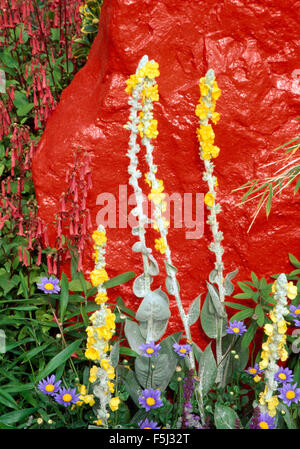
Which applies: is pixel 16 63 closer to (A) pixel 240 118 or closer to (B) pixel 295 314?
(A) pixel 240 118

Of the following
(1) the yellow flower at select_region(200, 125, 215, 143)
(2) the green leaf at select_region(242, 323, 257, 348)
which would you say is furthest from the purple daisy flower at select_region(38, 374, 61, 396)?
(1) the yellow flower at select_region(200, 125, 215, 143)

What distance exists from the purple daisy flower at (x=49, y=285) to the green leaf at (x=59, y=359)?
0.26 m

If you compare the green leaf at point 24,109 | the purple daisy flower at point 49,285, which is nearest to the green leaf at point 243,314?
the purple daisy flower at point 49,285

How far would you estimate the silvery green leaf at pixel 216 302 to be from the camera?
2599mm

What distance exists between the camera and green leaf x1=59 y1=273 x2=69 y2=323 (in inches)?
102

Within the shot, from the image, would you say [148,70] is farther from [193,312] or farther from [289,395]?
[289,395]

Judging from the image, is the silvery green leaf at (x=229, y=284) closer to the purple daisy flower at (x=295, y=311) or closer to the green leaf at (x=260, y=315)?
the green leaf at (x=260, y=315)

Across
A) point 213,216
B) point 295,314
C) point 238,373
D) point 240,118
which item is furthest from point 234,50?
point 238,373

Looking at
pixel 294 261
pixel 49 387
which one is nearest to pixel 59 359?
pixel 49 387

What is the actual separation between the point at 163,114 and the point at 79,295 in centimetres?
98

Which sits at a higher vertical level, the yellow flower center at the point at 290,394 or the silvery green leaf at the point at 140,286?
the silvery green leaf at the point at 140,286

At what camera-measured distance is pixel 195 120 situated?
106 inches

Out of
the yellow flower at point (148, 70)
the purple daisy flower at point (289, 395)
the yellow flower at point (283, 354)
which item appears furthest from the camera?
the purple daisy flower at point (289, 395)

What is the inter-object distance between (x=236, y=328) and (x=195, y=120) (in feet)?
3.33
